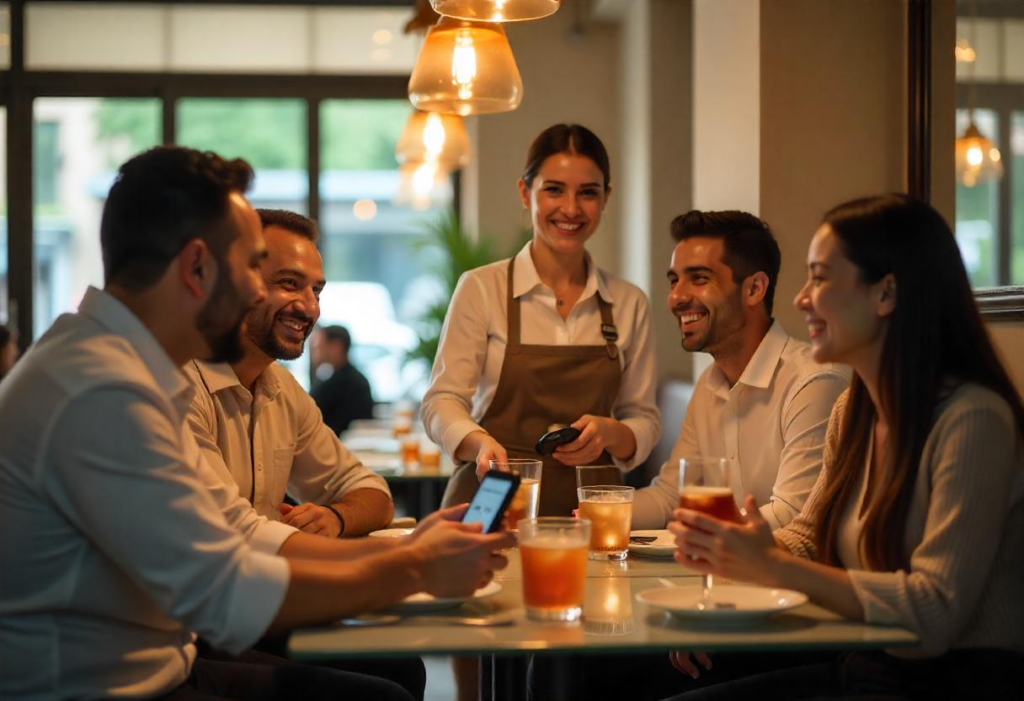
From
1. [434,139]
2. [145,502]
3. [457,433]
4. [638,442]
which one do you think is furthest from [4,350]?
[145,502]

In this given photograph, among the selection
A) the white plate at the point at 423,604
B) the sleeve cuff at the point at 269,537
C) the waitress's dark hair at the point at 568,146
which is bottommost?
the white plate at the point at 423,604

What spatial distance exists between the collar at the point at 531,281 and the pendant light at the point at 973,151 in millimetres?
1011

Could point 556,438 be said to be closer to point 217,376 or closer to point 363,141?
point 217,376

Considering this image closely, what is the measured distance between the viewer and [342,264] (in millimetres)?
8992

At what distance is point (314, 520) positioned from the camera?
2.58m

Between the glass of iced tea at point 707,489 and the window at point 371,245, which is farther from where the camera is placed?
the window at point 371,245

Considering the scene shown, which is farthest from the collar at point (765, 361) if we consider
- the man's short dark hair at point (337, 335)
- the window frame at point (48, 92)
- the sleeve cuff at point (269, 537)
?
the window frame at point (48, 92)

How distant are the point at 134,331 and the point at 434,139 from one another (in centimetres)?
392

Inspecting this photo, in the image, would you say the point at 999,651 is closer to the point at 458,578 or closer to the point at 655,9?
the point at 458,578

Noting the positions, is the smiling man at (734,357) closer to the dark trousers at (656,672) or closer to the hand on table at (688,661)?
the dark trousers at (656,672)

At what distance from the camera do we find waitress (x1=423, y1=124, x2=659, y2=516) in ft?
10.5

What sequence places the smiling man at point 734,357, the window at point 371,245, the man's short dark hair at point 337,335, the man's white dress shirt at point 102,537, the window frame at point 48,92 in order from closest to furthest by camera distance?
the man's white dress shirt at point 102,537 < the smiling man at point 734,357 < the man's short dark hair at point 337,335 < the window frame at point 48,92 < the window at point 371,245

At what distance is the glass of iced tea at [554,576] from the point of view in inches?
72.5

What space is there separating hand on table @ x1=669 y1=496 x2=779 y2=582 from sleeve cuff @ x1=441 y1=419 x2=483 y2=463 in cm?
120
